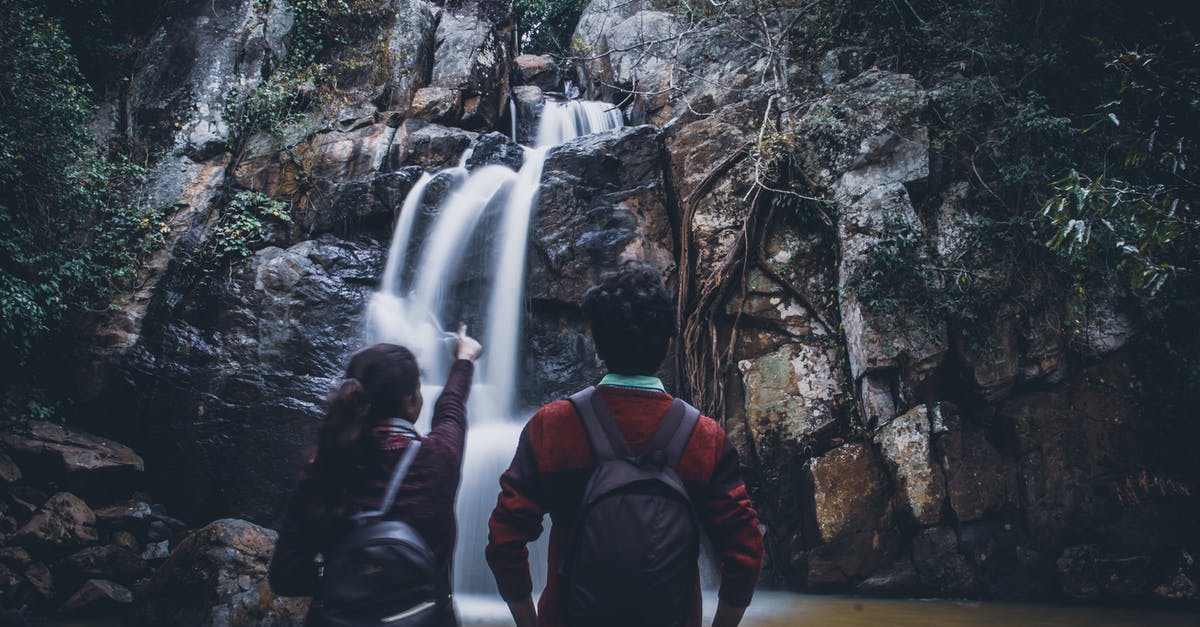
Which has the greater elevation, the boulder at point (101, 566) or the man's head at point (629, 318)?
the man's head at point (629, 318)

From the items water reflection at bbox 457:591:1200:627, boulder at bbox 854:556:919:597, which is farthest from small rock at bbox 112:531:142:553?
boulder at bbox 854:556:919:597

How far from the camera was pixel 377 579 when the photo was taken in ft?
5.39

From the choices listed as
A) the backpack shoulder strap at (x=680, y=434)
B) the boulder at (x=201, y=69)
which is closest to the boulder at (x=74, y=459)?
the boulder at (x=201, y=69)

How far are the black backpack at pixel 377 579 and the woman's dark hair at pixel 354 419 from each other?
9 cm

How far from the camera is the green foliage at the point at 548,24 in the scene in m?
16.4

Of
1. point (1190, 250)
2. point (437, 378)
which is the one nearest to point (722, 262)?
point (437, 378)

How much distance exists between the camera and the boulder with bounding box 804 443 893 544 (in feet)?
18.9

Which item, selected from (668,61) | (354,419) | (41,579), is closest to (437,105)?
(668,61)

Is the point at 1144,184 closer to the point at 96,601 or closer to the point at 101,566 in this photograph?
the point at 96,601

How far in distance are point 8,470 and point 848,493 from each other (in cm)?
808

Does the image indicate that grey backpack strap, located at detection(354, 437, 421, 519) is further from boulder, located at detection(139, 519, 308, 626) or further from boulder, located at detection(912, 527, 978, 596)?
boulder, located at detection(912, 527, 978, 596)

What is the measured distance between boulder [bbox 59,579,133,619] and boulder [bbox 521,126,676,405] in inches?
166

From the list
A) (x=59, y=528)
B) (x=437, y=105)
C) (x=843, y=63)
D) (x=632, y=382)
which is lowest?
(x=59, y=528)

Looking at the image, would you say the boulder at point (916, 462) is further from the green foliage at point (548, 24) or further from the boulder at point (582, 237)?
the green foliage at point (548, 24)
